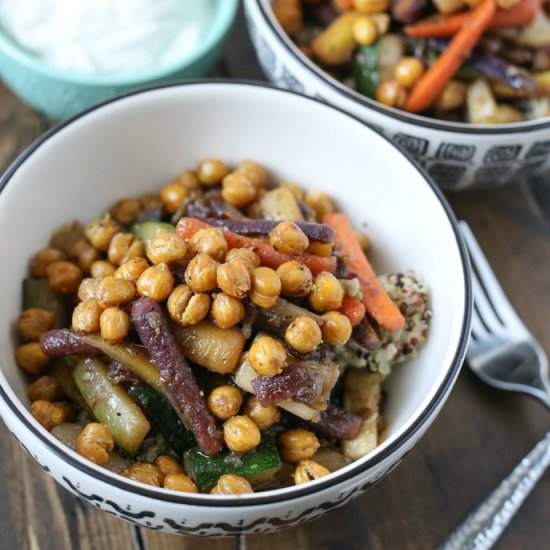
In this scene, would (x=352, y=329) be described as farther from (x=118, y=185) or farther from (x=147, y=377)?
(x=118, y=185)

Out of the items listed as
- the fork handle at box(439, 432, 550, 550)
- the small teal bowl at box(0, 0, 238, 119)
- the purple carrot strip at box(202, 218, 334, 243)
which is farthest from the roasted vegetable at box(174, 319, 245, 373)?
the small teal bowl at box(0, 0, 238, 119)

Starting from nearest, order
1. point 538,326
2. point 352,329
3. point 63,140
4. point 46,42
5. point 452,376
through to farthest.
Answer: point 452,376 < point 352,329 < point 63,140 < point 538,326 < point 46,42

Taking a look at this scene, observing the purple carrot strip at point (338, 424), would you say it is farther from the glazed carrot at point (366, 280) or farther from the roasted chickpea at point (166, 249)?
the roasted chickpea at point (166, 249)

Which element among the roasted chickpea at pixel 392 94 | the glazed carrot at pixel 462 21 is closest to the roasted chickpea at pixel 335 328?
the roasted chickpea at pixel 392 94

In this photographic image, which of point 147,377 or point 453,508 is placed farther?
point 453,508

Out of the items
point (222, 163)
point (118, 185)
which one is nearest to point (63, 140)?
point (118, 185)

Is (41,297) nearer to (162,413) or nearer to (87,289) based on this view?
(87,289)

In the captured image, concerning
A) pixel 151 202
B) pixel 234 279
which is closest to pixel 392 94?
pixel 151 202
